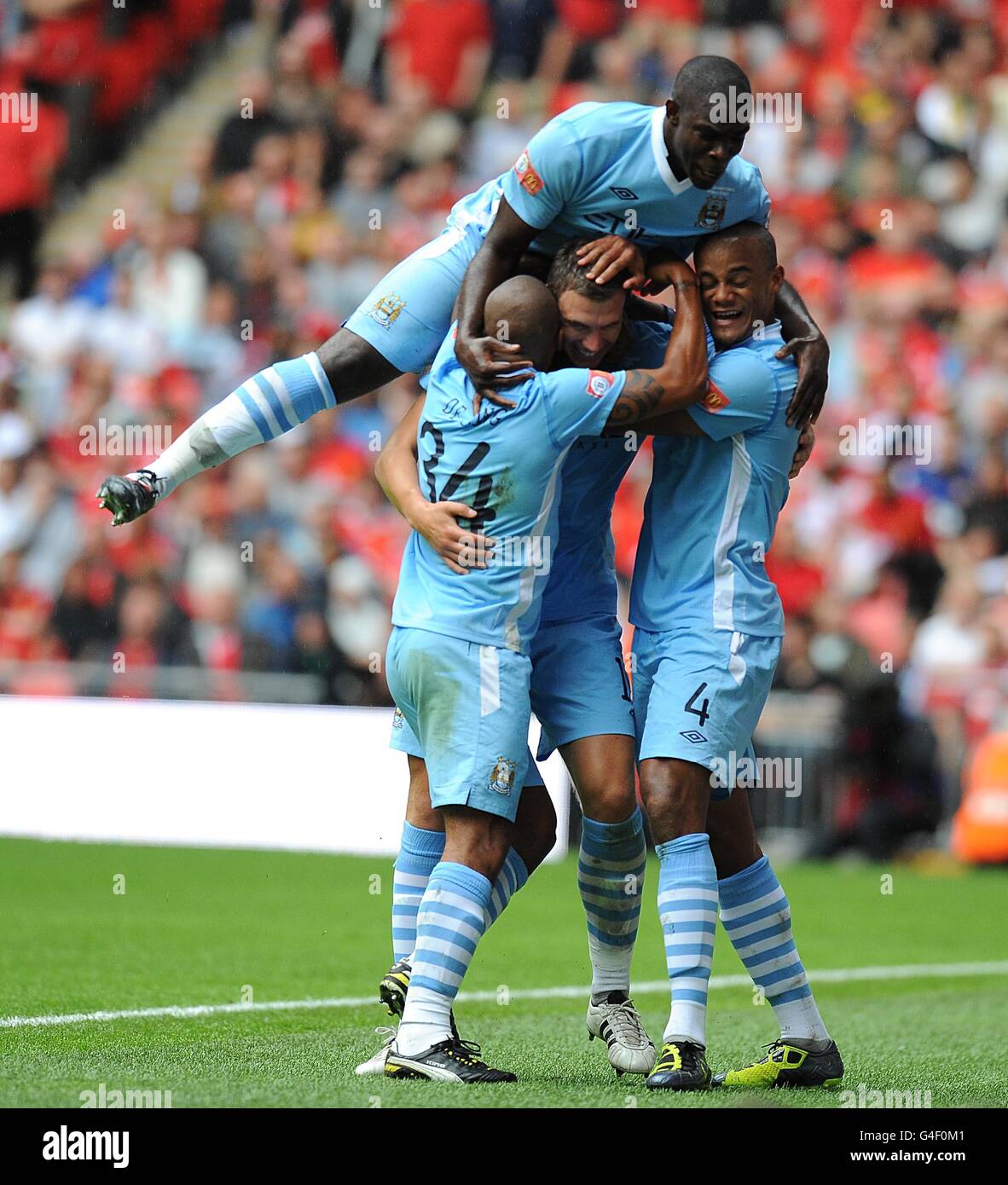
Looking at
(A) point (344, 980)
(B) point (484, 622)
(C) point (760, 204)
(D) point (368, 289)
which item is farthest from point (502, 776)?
(D) point (368, 289)

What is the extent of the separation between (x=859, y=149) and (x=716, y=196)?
11639mm

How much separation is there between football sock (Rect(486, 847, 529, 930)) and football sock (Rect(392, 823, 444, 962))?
0.21 metres

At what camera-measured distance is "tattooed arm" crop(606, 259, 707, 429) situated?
4988 mm

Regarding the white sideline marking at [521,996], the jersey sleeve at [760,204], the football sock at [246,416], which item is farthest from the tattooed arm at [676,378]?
the white sideline marking at [521,996]

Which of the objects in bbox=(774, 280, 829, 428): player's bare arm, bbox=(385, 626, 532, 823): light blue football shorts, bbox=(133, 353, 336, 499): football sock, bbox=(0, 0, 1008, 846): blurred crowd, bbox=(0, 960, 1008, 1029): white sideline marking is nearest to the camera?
bbox=(385, 626, 532, 823): light blue football shorts

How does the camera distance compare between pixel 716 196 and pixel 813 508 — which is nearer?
pixel 716 196

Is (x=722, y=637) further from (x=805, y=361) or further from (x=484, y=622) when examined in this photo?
(x=805, y=361)

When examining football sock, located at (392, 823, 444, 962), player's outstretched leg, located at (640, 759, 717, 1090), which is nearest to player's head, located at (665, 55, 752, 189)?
player's outstretched leg, located at (640, 759, 717, 1090)

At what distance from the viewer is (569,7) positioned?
58.4ft

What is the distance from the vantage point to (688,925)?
4992mm

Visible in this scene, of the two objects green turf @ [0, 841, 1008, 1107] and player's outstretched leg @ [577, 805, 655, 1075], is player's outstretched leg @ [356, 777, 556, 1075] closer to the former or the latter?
player's outstretched leg @ [577, 805, 655, 1075]
